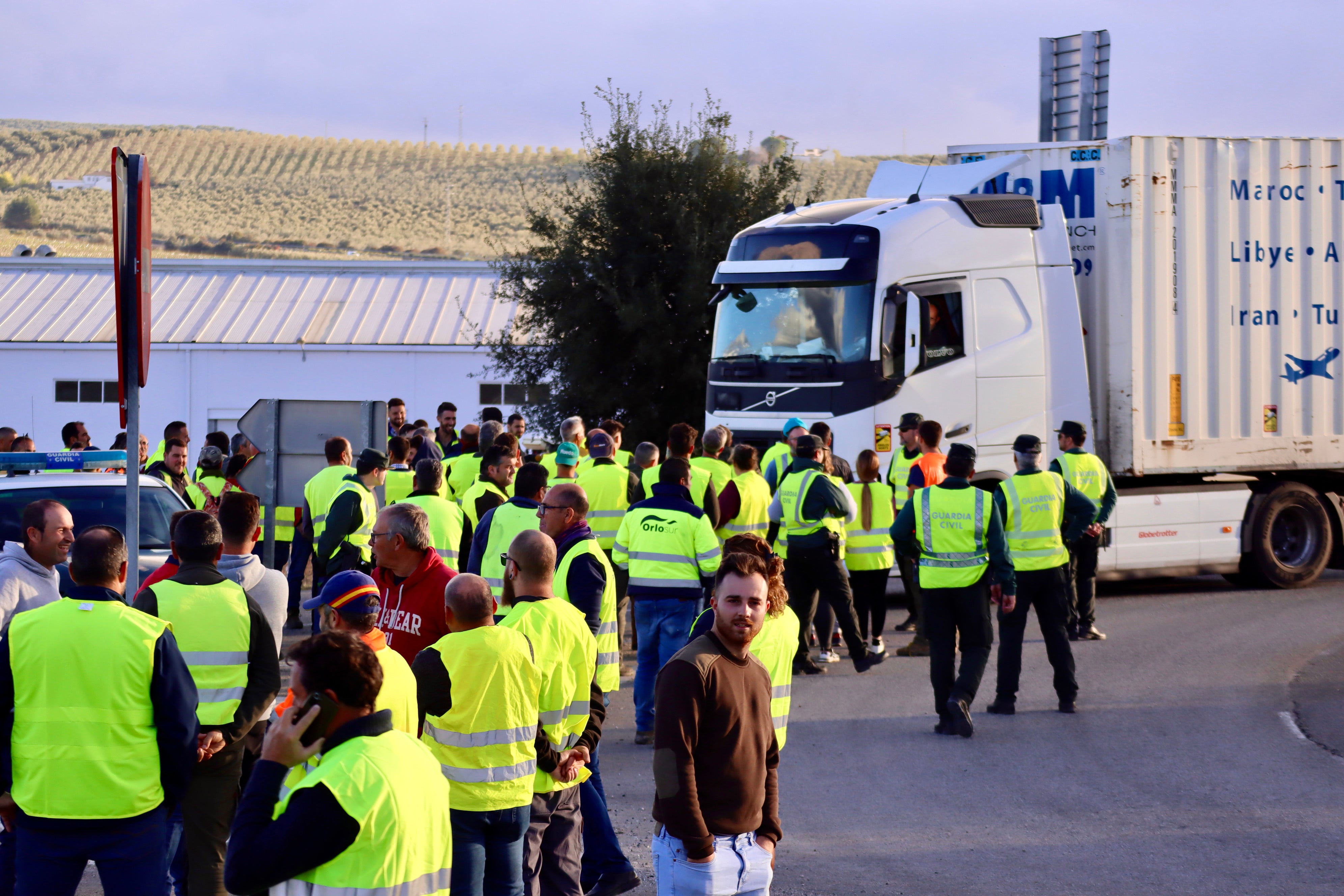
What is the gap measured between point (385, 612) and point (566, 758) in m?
1.05

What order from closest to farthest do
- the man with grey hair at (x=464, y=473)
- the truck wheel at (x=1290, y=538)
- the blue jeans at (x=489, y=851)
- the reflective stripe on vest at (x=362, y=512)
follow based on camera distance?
the blue jeans at (x=489, y=851), the reflective stripe on vest at (x=362, y=512), the man with grey hair at (x=464, y=473), the truck wheel at (x=1290, y=538)

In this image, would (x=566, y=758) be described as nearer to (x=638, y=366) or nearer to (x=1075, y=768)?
(x=1075, y=768)

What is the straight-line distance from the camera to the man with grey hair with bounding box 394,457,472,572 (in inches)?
317

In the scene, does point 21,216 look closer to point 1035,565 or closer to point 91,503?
point 91,503

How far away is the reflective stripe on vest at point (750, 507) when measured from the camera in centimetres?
1062

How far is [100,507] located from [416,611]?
3.78m

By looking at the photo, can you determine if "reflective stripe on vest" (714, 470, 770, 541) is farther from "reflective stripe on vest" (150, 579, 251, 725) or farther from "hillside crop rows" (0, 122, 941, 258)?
"hillside crop rows" (0, 122, 941, 258)

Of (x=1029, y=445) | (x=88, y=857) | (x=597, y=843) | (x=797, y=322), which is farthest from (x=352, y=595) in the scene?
(x=797, y=322)

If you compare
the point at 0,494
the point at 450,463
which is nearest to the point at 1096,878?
the point at 0,494

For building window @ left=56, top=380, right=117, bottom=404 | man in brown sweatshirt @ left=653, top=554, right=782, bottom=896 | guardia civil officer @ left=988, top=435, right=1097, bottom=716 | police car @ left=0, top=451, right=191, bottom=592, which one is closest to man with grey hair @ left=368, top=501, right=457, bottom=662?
man in brown sweatshirt @ left=653, top=554, right=782, bottom=896

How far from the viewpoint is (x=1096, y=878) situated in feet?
20.1

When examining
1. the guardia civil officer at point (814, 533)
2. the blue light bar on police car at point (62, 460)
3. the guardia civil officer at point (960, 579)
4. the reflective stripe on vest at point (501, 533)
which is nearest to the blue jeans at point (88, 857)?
the reflective stripe on vest at point (501, 533)

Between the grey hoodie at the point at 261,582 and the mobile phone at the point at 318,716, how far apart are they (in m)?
2.57

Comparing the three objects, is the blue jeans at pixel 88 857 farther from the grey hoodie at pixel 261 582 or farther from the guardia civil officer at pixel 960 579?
the guardia civil officer at pixel 960 579
